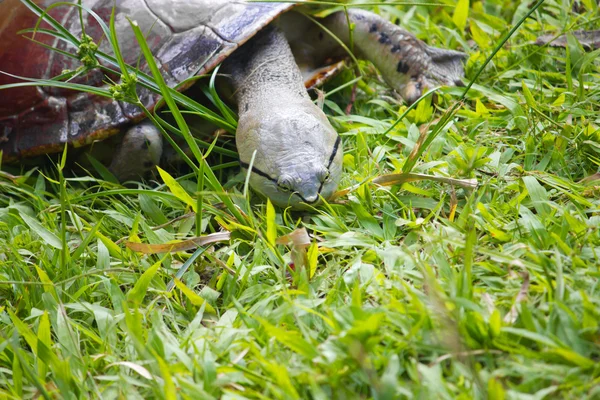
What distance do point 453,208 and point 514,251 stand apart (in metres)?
0.36

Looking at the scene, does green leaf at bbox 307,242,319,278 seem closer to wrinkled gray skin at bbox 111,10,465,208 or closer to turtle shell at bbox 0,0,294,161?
wrinkled gray skin at bbox 111,10,465,208

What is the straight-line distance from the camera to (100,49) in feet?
9.22

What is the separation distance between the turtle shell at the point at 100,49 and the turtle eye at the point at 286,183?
77 centimetres

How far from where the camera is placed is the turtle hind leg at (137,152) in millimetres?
2764

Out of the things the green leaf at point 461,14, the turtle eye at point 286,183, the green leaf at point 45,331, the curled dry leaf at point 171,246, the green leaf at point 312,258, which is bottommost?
the green leaf at point 45,331

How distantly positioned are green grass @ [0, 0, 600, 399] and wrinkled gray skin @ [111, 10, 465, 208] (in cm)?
13

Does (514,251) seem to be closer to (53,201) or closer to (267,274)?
(267,274)

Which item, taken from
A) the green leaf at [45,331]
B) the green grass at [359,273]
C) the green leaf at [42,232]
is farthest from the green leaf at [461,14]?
the green leaf at [45,331]

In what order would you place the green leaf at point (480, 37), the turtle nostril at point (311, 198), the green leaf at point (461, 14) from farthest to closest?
the green leaf at point (461, 14)
the green leaf at point (480, 37)
the turtle nostril at point (311, 198)

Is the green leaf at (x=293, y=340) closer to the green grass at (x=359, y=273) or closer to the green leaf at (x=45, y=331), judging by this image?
the green grass at (x=359, y=273)

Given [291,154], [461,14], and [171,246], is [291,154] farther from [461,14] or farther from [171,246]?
[461,14]

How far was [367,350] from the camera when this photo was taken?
151 centimetres

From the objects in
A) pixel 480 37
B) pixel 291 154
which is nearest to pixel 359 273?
pixel 291 154

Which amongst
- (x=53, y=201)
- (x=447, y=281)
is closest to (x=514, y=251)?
(x=447, y=281)
